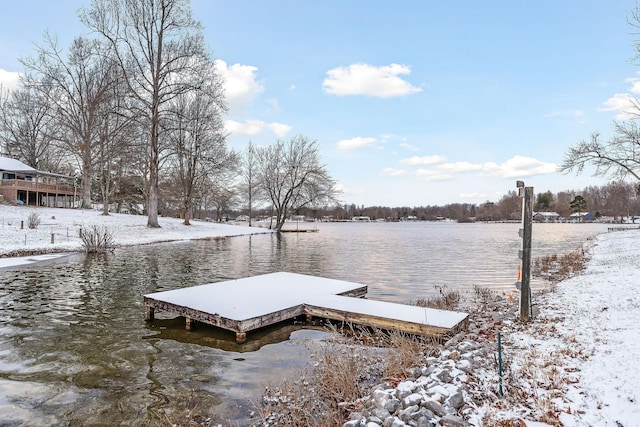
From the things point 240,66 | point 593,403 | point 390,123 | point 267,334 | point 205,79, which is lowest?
point 267,334

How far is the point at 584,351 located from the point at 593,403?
1552 mm

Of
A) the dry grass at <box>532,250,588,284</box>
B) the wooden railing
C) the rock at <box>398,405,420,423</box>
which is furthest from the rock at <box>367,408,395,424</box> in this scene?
the wooden railing

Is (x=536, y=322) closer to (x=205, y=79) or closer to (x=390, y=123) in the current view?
(x=390, y=123)

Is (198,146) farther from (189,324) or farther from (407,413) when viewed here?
(407,413)

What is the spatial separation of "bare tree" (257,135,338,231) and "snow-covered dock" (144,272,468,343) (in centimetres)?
3693

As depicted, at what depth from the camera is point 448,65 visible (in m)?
17.9

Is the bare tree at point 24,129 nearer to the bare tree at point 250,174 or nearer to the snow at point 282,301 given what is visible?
the bare tree at point 250,174

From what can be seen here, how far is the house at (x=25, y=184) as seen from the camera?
35.2m

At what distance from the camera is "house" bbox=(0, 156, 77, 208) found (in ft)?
116

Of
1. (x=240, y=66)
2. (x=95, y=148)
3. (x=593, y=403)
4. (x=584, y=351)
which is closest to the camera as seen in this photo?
(x=593, y=403)

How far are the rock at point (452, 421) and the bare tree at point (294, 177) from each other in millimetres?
43142

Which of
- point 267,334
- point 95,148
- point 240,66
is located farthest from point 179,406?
point 95,148

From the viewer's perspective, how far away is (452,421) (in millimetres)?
3307

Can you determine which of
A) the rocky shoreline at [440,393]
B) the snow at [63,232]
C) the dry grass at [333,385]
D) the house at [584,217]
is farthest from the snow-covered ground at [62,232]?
the house at [584,217]
